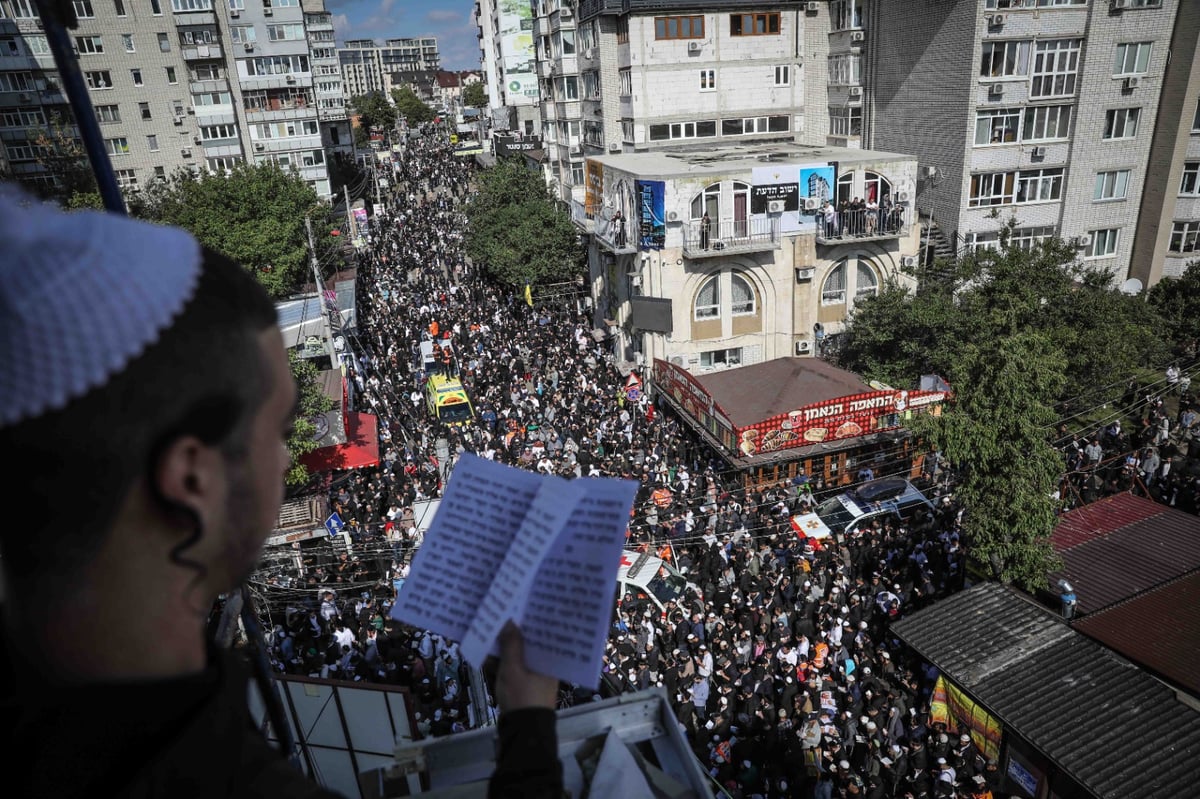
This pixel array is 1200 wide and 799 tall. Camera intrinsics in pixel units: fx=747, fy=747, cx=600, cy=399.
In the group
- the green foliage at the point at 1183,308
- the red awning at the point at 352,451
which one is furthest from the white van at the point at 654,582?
the green foliage at the point at 1183,308

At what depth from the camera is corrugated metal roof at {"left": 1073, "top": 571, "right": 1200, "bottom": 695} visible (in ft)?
38.3

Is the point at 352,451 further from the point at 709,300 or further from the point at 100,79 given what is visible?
the point at 100,79

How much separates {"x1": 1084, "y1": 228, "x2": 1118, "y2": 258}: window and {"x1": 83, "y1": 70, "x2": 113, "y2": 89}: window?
170 feet

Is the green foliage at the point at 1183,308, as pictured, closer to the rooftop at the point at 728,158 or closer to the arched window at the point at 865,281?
the arched window at the point at 865,281

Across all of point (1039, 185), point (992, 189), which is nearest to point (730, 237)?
point (992, 189)

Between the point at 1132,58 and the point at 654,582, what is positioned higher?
the point at 1132,58

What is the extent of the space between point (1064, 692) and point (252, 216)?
36.4 m

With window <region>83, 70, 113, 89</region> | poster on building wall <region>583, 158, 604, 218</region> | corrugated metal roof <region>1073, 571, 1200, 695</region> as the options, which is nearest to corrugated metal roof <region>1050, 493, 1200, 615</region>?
corrugated metal roof <region>1073, 571, 1200, 695</region>

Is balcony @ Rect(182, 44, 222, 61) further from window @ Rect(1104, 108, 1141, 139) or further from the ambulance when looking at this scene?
window @ Rect(1104, 108, 1141, 139)

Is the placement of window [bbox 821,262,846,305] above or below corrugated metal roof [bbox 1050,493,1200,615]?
above

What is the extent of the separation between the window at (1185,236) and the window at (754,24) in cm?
1944

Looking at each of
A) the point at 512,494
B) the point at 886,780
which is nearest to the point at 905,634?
the point at 886,780

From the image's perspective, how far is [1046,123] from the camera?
29.1 m

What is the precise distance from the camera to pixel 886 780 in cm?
1159
